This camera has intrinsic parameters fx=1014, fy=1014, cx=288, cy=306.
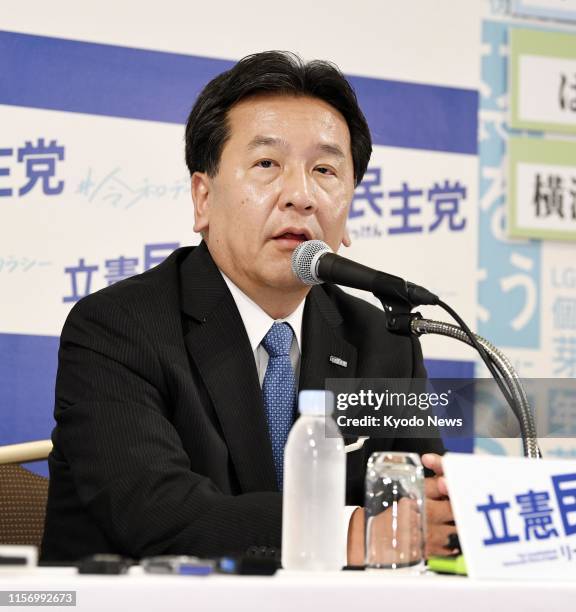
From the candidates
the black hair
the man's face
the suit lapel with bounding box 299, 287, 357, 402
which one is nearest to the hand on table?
the suit lapel with bounding box 299, 287, 357, 402

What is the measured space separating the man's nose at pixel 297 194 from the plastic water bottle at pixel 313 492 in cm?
98

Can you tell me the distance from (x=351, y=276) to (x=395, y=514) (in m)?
0.40

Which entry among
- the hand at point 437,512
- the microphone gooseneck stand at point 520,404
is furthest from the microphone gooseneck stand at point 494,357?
the hand at point 437,512

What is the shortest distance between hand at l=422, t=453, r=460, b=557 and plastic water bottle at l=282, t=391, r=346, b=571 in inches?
7.1

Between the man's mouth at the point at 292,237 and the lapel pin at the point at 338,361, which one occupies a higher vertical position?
the man's mouth at the point at 292,237

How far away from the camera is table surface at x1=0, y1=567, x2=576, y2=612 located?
853mm

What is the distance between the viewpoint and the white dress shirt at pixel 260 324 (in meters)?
2.14

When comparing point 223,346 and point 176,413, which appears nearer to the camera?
point 176,413

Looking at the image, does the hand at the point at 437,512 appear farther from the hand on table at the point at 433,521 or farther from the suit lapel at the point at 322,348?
the suit lapel at the point at 322,348

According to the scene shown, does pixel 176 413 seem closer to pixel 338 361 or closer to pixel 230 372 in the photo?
pixel 230 372

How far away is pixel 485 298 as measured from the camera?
3.37m

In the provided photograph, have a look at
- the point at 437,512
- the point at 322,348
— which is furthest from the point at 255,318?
the point at 437,512

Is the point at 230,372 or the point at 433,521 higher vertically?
the point at 230,372

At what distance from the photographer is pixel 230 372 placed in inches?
79.0
